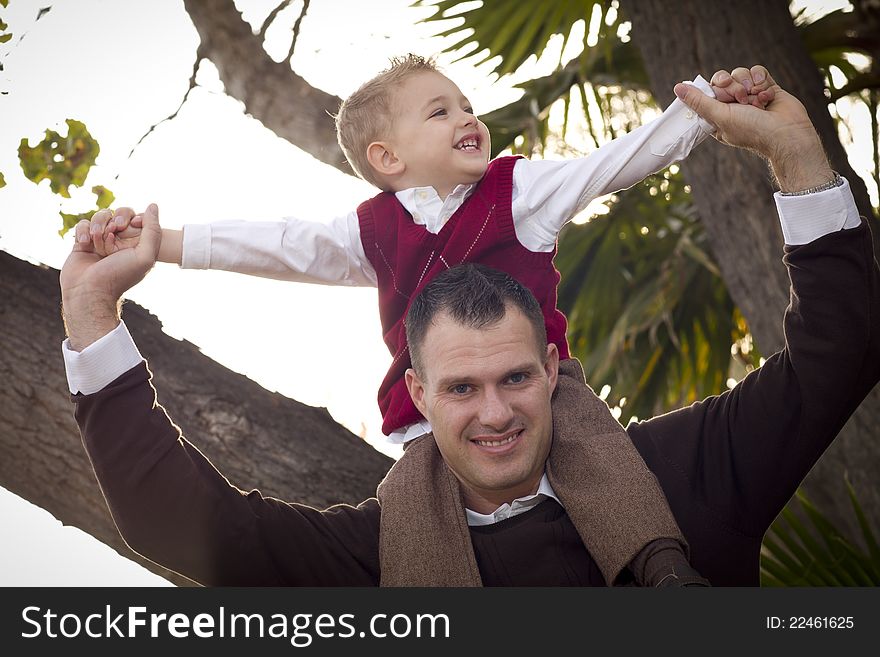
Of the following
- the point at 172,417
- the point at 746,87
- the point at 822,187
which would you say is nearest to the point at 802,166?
the point at 822,187

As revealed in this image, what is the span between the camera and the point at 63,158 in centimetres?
330

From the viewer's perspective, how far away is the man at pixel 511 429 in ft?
7.82

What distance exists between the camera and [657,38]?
12.7 ft

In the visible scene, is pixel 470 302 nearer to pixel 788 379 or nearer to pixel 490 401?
pixel 490 401

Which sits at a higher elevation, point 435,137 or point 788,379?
point 435,137

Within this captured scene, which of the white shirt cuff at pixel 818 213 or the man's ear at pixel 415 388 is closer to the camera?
the white shirt cuff at pixel 818 213

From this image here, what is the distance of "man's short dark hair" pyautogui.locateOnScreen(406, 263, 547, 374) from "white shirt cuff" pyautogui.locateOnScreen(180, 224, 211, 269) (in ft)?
1.81

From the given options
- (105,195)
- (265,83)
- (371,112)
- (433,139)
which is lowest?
(433,139)

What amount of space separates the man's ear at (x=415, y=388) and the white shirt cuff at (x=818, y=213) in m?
0.95

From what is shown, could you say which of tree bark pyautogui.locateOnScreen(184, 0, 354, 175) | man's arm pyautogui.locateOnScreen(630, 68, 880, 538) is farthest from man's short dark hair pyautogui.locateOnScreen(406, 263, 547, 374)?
tree bark pyautogui.locateOnScreen(184, 0, 354, 175)

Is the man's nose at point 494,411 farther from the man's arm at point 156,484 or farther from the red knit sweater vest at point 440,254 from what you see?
the man's arm at point 156,484

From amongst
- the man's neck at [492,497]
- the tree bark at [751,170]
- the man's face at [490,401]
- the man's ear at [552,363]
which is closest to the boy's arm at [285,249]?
the man's face at [490,401]

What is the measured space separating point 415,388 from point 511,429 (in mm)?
284

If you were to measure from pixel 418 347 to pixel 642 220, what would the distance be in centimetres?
290
